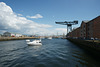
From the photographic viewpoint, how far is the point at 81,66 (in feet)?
29.0

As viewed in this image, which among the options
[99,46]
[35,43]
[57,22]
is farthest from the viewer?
[57,22]

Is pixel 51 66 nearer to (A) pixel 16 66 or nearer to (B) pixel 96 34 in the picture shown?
(A) pixel 16 66

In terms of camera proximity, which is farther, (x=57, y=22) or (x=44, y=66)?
(x=57, y=22)

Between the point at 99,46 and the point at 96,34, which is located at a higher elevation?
the point at 96,34

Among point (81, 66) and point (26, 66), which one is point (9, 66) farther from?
point (81, 66)

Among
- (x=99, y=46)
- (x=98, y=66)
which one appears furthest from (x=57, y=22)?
(x=98, y=66)

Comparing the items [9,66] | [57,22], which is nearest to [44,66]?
[9,66]

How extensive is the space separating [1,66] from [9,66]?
43.8 inches

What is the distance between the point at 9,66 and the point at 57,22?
5521 cm

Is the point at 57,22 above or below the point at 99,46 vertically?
above

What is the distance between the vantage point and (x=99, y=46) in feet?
47.4

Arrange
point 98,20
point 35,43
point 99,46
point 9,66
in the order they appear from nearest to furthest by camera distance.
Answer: point 9,66 → point 99,46 → point 35,43 → point 98,20

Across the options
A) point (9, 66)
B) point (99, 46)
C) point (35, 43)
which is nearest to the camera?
point (9, 66)

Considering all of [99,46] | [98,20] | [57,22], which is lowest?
[99,46]
